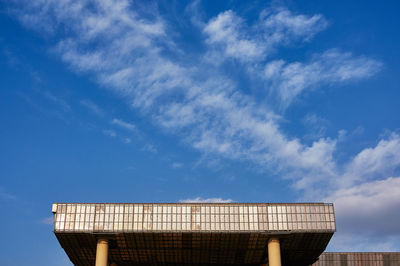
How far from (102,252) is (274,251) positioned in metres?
26.0

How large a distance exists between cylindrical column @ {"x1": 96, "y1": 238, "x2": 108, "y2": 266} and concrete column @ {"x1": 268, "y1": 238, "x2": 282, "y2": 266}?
24.9 m

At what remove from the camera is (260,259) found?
75.9 metres

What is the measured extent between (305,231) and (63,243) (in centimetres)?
3786

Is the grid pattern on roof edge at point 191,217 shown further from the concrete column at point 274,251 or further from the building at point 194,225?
the concrete column at point 274,251

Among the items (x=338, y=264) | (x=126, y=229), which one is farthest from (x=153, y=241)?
(x=338, y=264)

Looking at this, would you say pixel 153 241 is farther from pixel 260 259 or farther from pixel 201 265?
pixel 260 259

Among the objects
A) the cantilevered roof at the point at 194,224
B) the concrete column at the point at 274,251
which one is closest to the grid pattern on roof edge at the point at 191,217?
the cantilevered roof at the point at 194,224

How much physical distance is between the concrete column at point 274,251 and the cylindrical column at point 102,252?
2485 centimetres

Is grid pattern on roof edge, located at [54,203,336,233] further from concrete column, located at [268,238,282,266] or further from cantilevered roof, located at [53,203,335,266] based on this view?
concrete column, located at [268,238,282,266]

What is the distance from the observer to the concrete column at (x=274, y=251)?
66312mm

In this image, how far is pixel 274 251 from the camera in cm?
6656

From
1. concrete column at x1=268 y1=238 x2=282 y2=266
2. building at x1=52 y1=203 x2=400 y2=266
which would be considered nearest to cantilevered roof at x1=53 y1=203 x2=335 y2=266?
building at x1=52 y1=203 x2=400 y2=266

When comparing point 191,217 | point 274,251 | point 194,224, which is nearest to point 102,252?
point 191,217

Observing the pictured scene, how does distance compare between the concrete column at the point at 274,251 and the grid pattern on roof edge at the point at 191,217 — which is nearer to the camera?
the concrete column at the point at 274,251
